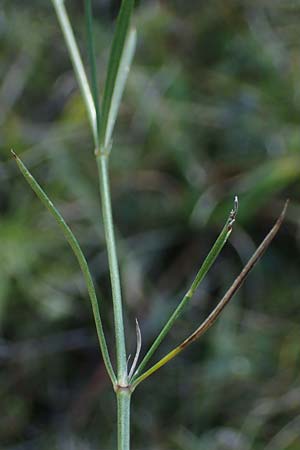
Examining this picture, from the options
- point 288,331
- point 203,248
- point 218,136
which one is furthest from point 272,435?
point 218,136

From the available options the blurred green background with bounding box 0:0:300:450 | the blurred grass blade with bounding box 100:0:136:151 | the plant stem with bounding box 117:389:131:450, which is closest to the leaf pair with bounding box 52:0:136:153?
the blurred grass blade with bounding box 100:0:136:151

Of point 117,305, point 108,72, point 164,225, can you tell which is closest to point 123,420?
point 117,305

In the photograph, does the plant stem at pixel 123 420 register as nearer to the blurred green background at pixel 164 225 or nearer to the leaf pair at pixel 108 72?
the leaf pair at pixel 108 72

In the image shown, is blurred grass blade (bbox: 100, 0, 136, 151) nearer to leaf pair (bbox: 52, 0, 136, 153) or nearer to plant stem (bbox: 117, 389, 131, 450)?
leaf pair (bbox: 52, 0, 136, 153)

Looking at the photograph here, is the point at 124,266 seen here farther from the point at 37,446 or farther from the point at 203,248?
the point at 37,446

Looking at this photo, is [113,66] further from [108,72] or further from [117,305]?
[117,305]

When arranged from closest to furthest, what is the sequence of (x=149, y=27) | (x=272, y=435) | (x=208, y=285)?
1. (x=272, y=435)
2. (x=208, y=285)
3. (x=149, y=27)
